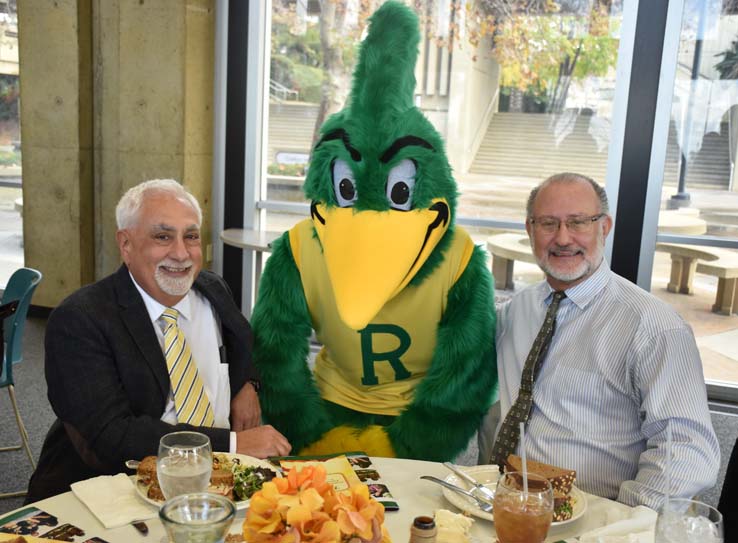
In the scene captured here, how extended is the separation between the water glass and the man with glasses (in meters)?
1.03

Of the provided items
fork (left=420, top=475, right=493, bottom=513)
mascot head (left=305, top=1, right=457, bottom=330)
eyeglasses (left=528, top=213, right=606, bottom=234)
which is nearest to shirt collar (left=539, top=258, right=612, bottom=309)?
eyeglasses (left=528, top=213, right=606, bottom=234)

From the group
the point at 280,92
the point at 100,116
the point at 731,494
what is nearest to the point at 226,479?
the point at 731,494

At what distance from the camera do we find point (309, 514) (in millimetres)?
954

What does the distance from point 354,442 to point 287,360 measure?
0.32 meters

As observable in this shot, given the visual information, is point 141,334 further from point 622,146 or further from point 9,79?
point 9,79

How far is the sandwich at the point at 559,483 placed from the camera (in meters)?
1.36

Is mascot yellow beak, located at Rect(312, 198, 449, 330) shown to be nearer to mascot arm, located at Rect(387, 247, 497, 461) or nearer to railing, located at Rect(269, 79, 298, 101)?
mascot arm, located at Rect(387, 247, 497, 461)

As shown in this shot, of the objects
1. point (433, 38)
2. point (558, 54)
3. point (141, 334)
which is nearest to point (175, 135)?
point (433, 38)

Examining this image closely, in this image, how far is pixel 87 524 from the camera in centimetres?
130

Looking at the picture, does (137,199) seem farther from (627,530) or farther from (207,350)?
(627,530)

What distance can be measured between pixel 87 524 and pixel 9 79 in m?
5.51

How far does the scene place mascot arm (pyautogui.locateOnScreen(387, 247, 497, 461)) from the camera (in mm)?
2098

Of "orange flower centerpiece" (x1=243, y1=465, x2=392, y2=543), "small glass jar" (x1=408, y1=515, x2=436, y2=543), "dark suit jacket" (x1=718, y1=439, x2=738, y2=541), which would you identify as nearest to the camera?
"orange flower centerpiece" (x1=243, y1=465, x2=392, y2=543)

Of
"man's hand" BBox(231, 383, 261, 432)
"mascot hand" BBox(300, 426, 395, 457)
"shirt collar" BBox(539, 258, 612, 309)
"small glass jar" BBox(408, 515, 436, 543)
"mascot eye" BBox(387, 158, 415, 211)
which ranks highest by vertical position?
"mascot eye" BBox(387, 158, 415, 211)
